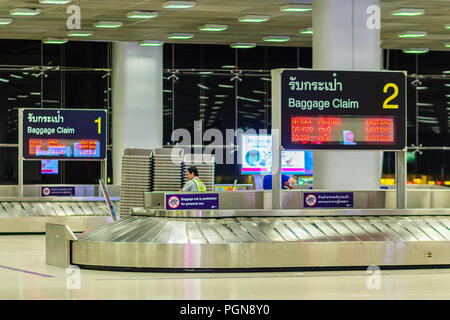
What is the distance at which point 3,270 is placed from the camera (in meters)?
13.3

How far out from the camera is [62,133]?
21594 mm

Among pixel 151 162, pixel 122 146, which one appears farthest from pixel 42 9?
pixel 122 146

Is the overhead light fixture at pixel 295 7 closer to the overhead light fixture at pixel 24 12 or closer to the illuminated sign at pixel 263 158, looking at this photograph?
the overhead light fixture at pixel 24 12

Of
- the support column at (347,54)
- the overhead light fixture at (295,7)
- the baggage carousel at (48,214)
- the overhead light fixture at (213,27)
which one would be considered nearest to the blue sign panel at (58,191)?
the baggage carousel at (48,214)

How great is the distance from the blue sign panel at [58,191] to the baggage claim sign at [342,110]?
10.1 meters

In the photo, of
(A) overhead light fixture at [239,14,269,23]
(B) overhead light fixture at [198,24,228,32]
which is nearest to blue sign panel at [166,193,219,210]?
(A) overhead light fixture at [239,14,269,23]

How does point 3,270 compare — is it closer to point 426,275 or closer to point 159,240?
point 159,240

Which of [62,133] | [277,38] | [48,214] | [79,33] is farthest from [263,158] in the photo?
[48,214]

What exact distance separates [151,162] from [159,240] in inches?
209

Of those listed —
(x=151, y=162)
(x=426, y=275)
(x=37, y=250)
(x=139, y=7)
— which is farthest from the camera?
(x=139, y=7)

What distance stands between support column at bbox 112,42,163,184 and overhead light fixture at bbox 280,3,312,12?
8.19 meters

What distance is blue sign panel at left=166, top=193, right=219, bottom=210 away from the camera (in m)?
14.1

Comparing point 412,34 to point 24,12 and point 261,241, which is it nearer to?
point 24,12

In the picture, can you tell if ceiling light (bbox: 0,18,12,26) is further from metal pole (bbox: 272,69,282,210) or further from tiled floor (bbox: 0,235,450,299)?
metal pole (bbox: 272,69,282,210)
